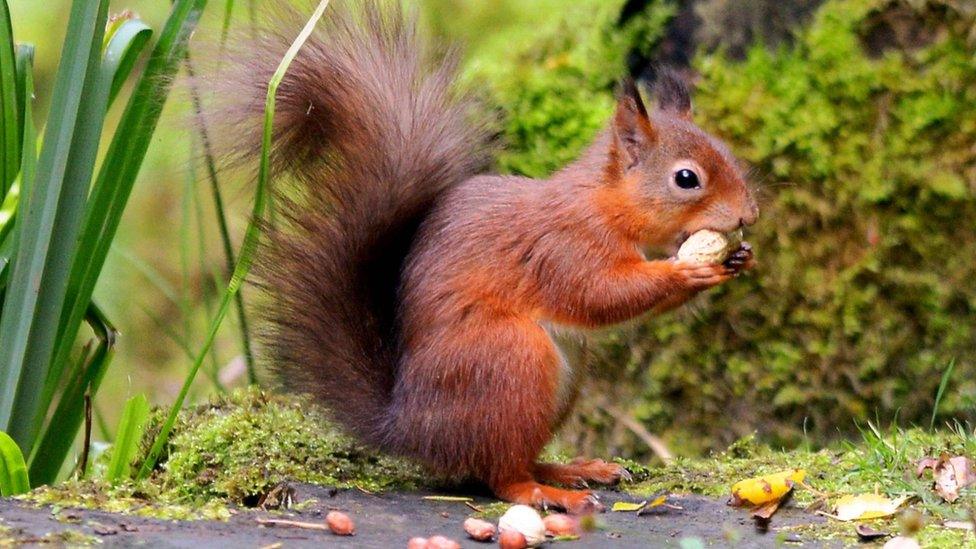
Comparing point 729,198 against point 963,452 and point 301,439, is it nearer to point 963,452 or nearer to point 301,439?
point 963,452

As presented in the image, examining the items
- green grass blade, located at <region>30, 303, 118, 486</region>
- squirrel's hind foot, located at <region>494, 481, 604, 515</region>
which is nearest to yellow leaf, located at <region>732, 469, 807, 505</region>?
squirrel's hind foot, located at <region>494, 481, 604, 515</region>

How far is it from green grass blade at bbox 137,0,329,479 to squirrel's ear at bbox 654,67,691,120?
35.4 inches

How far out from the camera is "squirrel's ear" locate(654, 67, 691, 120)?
8.95 feet

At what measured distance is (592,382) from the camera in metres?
3.82

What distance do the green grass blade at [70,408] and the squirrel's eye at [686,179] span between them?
1.25 m

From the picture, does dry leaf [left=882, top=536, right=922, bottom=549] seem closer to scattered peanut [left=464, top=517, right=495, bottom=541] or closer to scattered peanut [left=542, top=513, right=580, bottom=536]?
scattered peanut [left=542, top=513, right=580, bottom=536]

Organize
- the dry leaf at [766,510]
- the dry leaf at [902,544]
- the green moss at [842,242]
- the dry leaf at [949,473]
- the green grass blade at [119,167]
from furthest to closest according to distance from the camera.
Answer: the green moss at [842,242] < the green grass blade at [119,167] < the dry leaf at [949,473] < the dry leaf at [766,510] < the dry leaf at [902,544]

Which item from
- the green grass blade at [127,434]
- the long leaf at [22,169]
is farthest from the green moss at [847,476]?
the long leaf at [22,169]

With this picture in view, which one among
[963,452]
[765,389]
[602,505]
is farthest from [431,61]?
[765,389]

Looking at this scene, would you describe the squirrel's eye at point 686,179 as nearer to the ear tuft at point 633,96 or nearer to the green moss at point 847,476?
the ear tuft at point 633,96

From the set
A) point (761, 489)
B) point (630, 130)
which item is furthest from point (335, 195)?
point (761, 489)

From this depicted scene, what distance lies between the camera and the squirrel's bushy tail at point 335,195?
2.33 metres

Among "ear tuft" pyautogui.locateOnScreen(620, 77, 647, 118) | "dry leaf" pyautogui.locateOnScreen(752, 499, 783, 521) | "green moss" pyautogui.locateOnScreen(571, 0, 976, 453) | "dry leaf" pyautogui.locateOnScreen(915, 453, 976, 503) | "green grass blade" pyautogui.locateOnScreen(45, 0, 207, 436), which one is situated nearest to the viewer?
"dry leaf" pyautogui.locateOnScreen(752, 499, 783, 521)

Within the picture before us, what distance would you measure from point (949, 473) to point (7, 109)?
6.60ft
